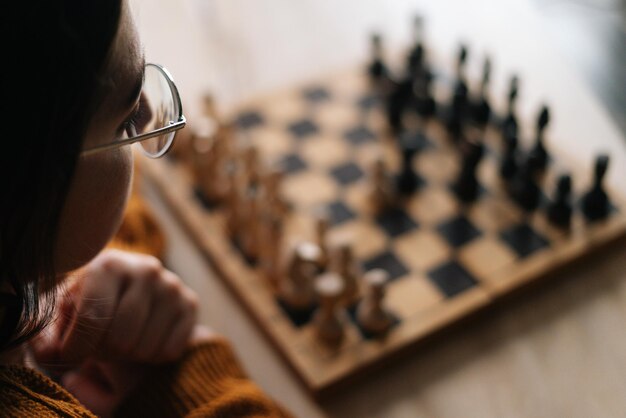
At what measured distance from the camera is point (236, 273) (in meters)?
1.17

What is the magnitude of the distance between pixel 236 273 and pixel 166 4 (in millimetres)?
1034

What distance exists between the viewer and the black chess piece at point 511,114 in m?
1.26

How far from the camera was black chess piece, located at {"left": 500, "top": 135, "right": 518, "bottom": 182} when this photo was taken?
4.19 feet

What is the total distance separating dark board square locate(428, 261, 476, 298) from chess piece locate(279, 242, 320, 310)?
0.68ft

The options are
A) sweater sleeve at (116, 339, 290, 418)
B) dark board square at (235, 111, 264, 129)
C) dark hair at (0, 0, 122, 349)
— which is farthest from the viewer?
dark board square at (235, 111, 264, 129)

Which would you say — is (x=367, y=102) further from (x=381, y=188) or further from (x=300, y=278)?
(x=300, y=278)

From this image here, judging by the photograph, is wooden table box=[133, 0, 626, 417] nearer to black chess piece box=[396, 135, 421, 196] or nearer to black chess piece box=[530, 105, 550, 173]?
black chess piece box=[530, 105, 550, 173]

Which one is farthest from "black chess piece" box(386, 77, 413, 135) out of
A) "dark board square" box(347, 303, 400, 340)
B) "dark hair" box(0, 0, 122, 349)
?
"dark hair" box(0, 0, 122, 349)

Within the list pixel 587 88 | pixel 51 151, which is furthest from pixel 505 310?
pixel 51 151

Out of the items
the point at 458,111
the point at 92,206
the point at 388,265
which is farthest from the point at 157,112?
the point at 458,111

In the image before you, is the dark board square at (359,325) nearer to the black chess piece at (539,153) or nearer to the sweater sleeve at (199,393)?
the sweater sleeve at (199,393)

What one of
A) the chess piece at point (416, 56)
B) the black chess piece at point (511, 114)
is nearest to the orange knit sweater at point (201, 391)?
the black chess piece at point (511, 114)

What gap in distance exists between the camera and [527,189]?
124 cm

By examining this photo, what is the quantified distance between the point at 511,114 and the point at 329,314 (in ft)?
1.90
